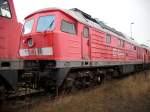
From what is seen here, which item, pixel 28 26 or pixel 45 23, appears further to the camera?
pixel 28 26

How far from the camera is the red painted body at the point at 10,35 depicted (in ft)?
25.0

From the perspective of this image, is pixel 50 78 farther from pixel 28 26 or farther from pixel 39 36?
pixel 28 26

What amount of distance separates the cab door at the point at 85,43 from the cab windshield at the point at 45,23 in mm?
1741

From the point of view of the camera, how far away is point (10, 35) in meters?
7.87

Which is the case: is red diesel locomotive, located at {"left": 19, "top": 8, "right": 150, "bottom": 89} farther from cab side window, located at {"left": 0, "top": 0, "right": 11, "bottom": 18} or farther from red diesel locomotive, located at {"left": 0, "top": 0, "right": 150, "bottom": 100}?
cab side window, located at {"left": 0, "top": 0, "right": 11, "bottom": 18}

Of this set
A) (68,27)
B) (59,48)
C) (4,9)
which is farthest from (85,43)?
(4,9)

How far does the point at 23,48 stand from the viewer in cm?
1075

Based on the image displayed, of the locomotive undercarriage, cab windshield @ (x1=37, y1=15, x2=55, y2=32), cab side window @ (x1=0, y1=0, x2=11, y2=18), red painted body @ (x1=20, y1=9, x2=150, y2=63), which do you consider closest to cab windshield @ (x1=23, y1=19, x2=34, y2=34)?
red painted body @ (x1=20, y1=9, x2=150, y2=63)

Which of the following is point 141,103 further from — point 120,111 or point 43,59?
point 43,59

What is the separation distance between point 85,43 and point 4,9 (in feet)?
15.4

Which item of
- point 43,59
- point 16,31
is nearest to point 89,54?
point 43,59

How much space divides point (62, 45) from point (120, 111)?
3.37 metres

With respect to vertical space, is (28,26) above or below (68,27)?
above

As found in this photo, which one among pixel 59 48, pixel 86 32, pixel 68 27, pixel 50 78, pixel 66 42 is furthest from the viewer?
pixel 86 32
